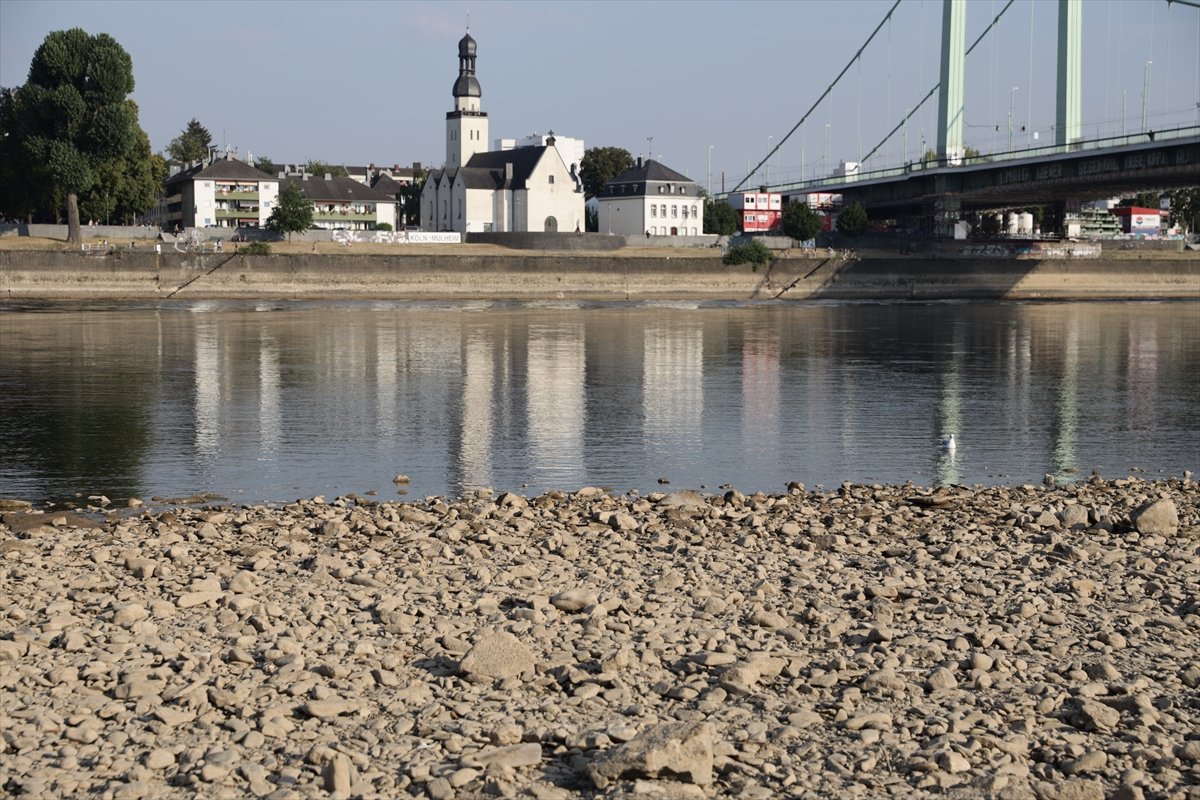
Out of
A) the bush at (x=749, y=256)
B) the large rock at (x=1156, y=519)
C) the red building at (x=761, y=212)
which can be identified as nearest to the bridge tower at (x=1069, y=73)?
the bush at (x=749, y=256)

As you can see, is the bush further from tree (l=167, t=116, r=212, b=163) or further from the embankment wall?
tree (l=167, t=116, r=212, b=163)

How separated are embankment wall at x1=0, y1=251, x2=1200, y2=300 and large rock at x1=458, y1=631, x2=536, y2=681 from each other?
2477 inches

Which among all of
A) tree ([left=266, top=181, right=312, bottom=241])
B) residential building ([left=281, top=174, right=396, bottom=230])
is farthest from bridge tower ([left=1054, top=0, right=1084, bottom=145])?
residential building ([left=281, top=174, right=396, bottom=230])

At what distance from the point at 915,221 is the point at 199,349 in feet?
232

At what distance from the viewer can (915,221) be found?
102 meters

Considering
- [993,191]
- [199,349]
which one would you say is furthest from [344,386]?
[993,191]

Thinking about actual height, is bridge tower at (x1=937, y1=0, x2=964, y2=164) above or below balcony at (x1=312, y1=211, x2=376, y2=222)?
above

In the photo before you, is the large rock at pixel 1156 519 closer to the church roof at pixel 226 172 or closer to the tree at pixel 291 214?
the tree at pixel 291 214

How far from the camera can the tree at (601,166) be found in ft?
401

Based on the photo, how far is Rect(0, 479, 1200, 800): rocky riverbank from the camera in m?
A: 7.91

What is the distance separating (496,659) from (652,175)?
98304 millimetres

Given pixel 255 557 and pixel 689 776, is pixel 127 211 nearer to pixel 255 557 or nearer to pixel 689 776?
pixel 255 557

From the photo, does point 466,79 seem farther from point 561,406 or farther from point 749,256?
point 561,406

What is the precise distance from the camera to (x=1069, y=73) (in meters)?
78.8
